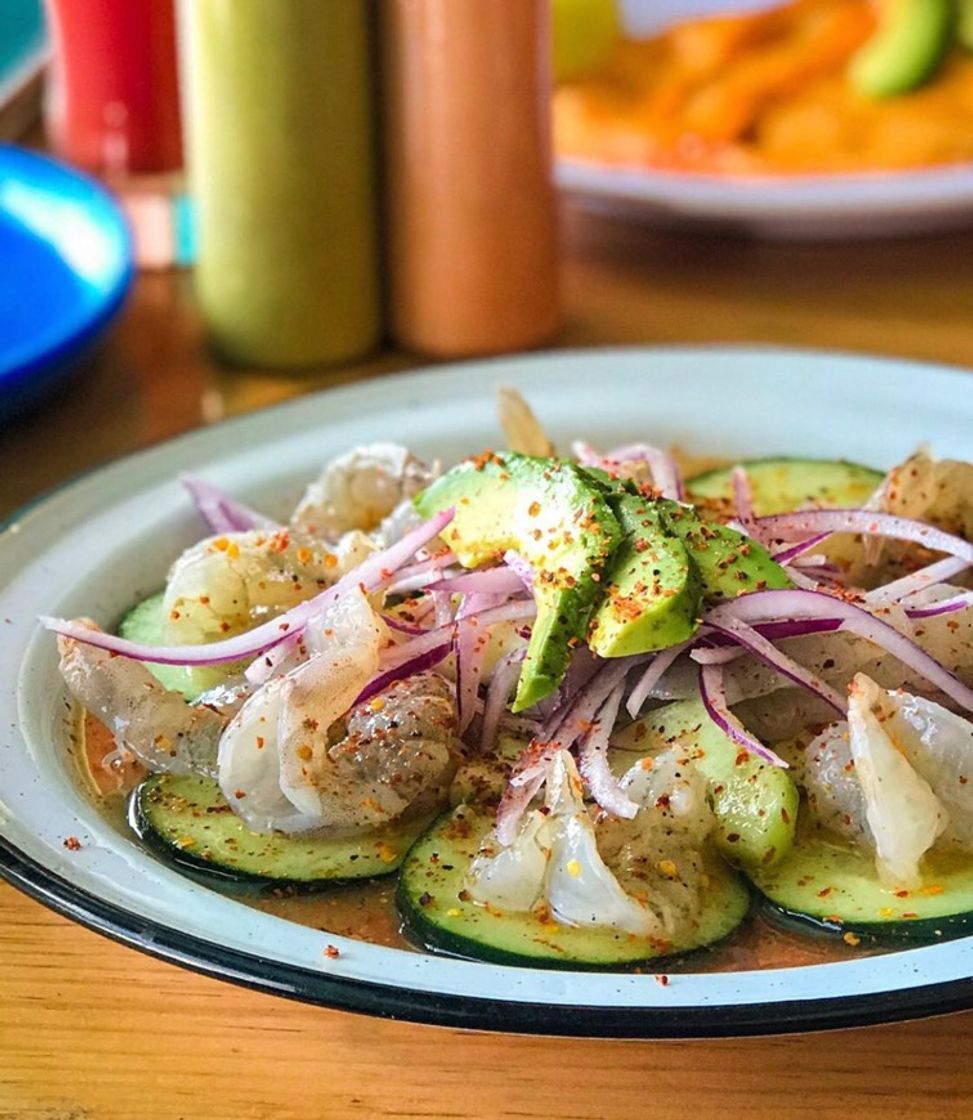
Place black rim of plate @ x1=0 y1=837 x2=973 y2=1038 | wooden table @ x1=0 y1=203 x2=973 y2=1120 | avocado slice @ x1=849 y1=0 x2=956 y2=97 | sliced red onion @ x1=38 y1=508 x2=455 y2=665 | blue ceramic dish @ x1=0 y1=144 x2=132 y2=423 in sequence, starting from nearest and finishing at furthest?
black rim of plate @ x1=0 y1=837 x2=973 y2=1038
wooden table @ x1=0 y1=203 x2=973 y2=1120
sliced red onion @ x1=38 y1=508 x2=455 y2=665
blue ceramic dish @ x1=0 y1=144 x2=132 y2=423
avocado slice @ x1=849 y1=0 x2=956 y2=97

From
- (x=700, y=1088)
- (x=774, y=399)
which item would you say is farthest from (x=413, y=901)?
(x=774, y=399)

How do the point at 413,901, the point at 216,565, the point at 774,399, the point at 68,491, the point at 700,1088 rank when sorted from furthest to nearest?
the point at 774,399 < the point at 68,491 < the point at 216,565 < the point at 413,901 < the point at 700,1088

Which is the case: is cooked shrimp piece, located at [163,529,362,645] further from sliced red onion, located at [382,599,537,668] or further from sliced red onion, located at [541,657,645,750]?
sliced red onion, located at [541,657,645,750]

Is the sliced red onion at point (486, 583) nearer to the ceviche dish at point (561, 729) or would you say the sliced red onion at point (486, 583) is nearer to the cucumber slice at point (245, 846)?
the ceviche dish at point (561, 729)

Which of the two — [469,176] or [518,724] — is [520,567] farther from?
[469,176]

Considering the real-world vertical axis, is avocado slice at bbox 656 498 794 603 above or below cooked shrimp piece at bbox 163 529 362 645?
above

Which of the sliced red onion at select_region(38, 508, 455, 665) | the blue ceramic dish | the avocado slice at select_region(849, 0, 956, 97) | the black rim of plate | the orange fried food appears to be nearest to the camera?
the black rim of plate

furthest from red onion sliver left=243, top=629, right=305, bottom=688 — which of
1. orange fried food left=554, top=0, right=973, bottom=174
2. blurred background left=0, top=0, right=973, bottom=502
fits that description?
orange fried food left=554, top=0, right=973, bottom=174

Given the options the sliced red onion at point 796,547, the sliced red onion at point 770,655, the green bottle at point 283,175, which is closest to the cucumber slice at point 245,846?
the sliced red onion at point 770,655

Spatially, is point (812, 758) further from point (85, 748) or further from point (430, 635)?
point (85, 748)
